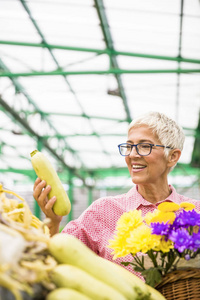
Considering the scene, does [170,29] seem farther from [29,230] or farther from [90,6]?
[29,230]

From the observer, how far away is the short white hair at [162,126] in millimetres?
1879

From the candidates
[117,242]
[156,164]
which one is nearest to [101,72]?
[156,164]

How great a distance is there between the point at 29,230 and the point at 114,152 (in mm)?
12926

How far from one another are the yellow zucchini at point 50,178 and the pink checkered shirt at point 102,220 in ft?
1.40

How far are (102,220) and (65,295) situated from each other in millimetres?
1085

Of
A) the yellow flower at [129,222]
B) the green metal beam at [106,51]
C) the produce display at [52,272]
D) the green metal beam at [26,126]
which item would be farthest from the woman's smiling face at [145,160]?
the green metal beam at [26,126]

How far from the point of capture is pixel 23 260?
78 centimetres

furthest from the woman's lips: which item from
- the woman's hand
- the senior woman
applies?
the woman's hand

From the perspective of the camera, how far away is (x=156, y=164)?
1880 mm

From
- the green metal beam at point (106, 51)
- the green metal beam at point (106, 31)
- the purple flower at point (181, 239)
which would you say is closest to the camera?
the purple flower at point (181, 239)

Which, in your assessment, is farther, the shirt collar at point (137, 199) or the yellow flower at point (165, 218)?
the shirt collar at point (137, 199)

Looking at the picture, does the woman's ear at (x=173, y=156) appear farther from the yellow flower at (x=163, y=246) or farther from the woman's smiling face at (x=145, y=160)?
the yellow flower at (x=163, y=246)

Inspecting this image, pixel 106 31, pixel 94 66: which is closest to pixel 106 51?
pixel 106 31

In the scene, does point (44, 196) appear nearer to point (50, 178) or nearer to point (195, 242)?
point (50, 178)
